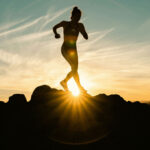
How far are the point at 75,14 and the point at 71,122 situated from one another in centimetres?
522

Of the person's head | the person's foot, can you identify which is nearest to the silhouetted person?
the person's head

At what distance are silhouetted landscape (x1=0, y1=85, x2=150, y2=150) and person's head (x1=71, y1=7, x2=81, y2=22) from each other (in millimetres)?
3792

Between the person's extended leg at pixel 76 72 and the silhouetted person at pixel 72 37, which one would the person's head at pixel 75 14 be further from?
the person's extended leg at pixel 76 72

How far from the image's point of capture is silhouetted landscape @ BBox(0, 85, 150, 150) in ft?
38.5

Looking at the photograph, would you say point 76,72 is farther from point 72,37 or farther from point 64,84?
point 72,37

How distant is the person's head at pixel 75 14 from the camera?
13023 millimetres

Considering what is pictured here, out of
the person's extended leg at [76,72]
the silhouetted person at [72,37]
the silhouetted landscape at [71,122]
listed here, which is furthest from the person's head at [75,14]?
the silhouetted landscape at [71,122]

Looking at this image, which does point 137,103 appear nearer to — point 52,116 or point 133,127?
point 133,127

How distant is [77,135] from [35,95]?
3553 millimetres

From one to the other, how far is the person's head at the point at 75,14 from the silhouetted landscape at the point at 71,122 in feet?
12.4

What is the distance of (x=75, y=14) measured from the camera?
42.9ft

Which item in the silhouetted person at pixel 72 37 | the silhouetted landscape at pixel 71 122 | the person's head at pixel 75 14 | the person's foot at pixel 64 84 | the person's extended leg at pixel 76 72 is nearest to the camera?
the silhouetted landscape at pixel 71 122

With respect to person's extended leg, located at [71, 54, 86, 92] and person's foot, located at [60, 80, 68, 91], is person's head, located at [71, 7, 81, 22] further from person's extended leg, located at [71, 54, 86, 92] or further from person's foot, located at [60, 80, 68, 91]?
person's foot, located at [60, 80, 68, 91]

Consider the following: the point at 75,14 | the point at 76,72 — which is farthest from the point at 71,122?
the point at 75,14
